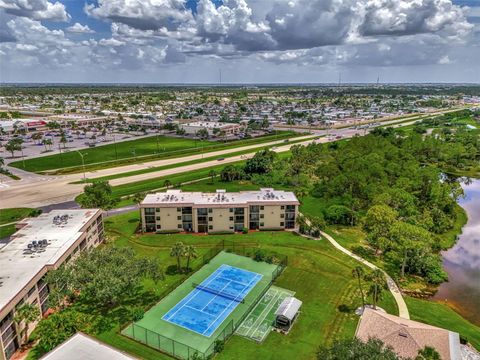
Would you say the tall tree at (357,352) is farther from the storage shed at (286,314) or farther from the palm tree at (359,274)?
the palm tree at (359,274)

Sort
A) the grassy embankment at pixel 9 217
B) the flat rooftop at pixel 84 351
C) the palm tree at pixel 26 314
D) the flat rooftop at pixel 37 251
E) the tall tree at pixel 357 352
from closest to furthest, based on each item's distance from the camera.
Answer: the tall tree at pixel 357 352
the flat rooftop at pixel 84 351
the palm tree at pixel 26 314
the flat rooftop at pixel 37 251
the grassy embankment at pixel 9 217

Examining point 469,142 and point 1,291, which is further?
point 469,142

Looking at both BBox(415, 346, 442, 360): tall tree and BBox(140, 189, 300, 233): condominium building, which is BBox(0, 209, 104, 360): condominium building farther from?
BBox(415, 346, 442, 360): tall tree

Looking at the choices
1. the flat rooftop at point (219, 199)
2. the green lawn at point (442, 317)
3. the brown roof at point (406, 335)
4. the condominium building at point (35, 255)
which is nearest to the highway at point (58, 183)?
the condominium building at point (35, 255)

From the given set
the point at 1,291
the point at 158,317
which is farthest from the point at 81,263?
the point at 158,317

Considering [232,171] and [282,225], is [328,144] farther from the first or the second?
[282,225]

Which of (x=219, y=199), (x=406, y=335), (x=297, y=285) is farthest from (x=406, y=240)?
(x=219, y=199)
